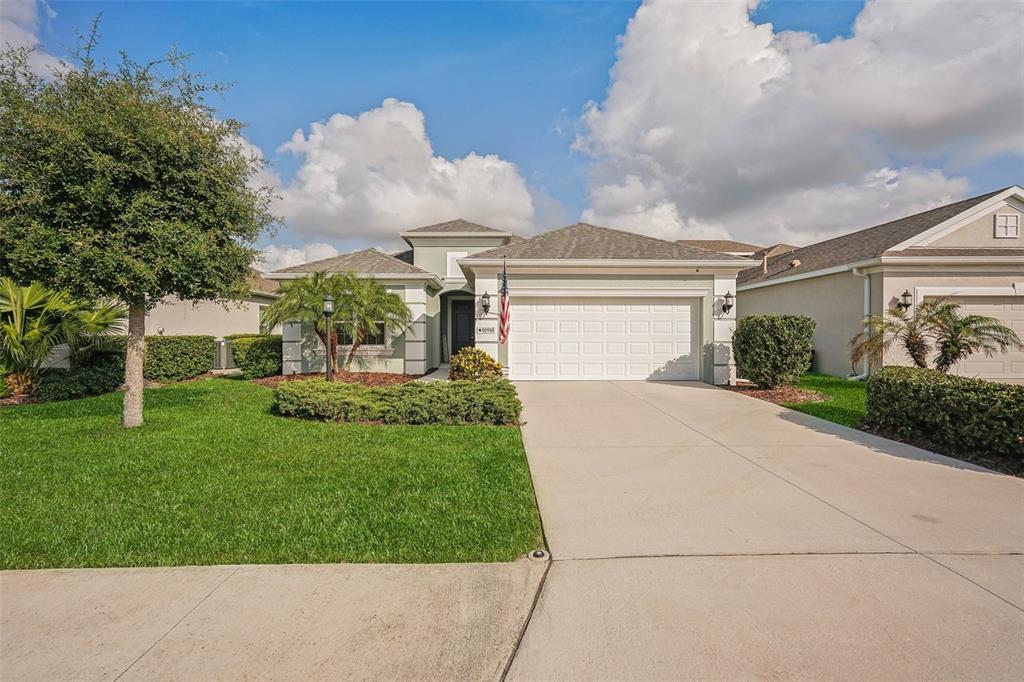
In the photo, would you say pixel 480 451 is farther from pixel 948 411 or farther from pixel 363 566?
pixel 948 411

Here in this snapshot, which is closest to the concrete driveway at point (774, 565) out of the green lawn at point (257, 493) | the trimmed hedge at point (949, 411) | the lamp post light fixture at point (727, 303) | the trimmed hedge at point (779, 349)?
the trimmed hedge at point (949, 411)

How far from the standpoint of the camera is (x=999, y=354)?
11500 mm

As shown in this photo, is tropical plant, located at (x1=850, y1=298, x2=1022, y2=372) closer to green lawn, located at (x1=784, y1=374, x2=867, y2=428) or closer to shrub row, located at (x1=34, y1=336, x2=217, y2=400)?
green lawn, located at (x1=784, y1=374, x2=867, y2=428)

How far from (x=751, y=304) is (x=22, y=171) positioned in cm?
1965

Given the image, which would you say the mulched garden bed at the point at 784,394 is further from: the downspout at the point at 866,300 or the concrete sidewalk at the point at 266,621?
the concrete sidewalk at the point at 266,621

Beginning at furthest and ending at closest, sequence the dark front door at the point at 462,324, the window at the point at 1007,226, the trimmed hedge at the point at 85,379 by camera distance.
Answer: the dark front door at the point at 462,324, the window at the point at 1007,226, the trimmed hedge at the point at 85,379

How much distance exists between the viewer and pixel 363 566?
3.01 m

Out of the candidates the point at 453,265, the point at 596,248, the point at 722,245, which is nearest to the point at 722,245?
the point at 722,245

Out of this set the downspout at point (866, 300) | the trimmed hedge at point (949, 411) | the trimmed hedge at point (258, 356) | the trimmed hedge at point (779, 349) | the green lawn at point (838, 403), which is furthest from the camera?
the trimmed hedge at point (258, 356)

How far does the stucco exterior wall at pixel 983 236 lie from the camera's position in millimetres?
11734

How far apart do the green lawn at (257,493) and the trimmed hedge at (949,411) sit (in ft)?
17.6

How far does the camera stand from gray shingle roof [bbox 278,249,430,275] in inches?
502

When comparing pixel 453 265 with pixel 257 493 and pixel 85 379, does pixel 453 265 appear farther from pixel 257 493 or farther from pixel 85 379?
pixel 257 493

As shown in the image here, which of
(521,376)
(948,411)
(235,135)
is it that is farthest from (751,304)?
(235,135)
